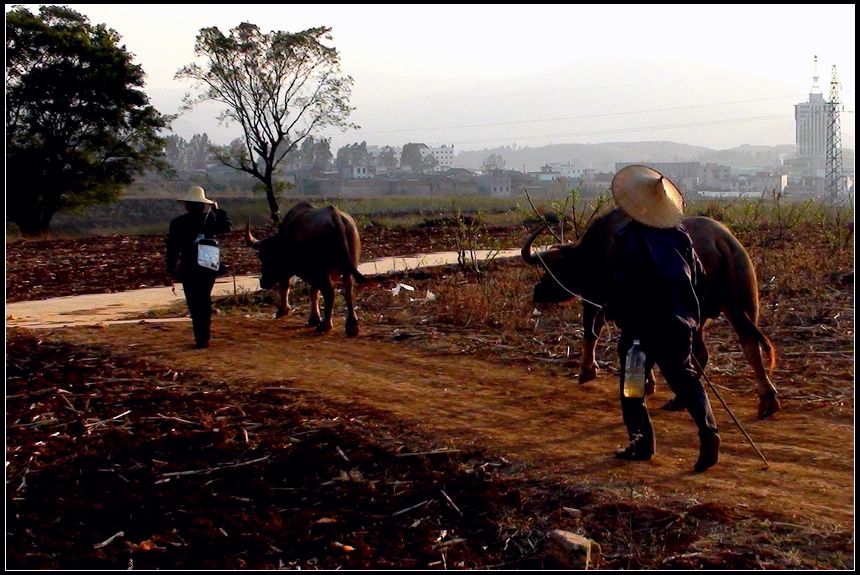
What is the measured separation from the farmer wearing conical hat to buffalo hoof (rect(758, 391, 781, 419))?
1415mm

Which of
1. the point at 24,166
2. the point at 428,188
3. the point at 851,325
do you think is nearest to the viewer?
the point at 851,325

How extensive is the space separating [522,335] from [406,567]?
607 centimetres

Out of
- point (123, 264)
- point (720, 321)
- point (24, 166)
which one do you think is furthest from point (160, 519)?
point (24, 166)

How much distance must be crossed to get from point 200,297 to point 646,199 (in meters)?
5.95

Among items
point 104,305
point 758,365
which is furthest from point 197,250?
point 758,365

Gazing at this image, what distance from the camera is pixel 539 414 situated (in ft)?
25.9

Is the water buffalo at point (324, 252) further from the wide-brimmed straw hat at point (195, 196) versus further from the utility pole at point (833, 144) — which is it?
the utility pole at point (833, 144)

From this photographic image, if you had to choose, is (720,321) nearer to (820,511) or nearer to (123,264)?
(820,511)

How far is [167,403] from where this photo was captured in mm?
8398

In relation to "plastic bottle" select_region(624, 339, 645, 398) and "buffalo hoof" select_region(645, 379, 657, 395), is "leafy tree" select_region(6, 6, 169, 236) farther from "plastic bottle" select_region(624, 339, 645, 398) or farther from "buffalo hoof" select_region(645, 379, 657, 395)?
"plastic bottle" select_region(624, 339, 645, 398)

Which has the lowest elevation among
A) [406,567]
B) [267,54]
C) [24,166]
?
[406,567]

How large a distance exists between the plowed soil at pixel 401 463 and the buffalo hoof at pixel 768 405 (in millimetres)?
115

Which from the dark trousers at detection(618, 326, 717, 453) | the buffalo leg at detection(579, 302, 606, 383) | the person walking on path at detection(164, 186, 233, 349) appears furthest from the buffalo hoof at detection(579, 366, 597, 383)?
the person walking on path at detection(164, 186, 233, 349)

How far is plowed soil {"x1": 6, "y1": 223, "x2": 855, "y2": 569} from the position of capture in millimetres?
5309
